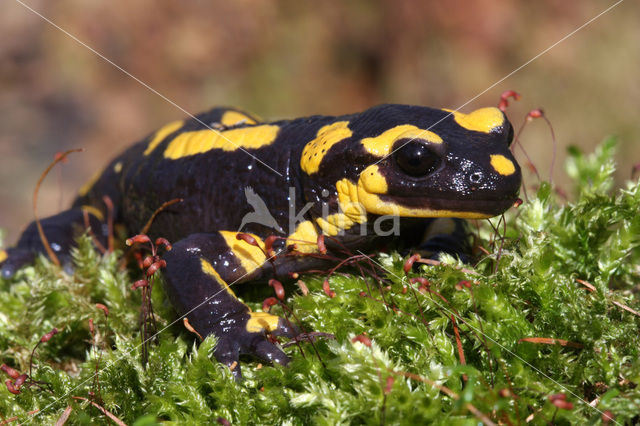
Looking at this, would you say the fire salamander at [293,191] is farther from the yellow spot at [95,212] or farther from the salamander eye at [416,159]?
the yellow spot at [95,212]

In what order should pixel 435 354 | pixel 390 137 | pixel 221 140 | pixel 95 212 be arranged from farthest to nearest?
1. pixel 95 212
2. pixel 221 140
3. pixel 390 137
4. pixel 435 354

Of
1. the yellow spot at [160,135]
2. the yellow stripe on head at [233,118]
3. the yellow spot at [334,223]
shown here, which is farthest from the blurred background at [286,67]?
the yellow spot at [334,223]

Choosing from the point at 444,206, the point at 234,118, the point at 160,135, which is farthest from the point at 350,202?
the point at 160,135

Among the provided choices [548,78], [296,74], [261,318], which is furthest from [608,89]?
[261,318]

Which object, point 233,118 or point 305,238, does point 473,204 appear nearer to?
point 305,238

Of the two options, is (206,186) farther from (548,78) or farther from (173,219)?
(548,78)

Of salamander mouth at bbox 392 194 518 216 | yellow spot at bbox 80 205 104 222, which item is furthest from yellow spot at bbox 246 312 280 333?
yellow spot at bbox 80 205 104 222

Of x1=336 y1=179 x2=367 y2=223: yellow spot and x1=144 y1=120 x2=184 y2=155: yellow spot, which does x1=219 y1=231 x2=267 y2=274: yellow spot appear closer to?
x1=336 y1=179 x2=367 y2=223: yellow spot
